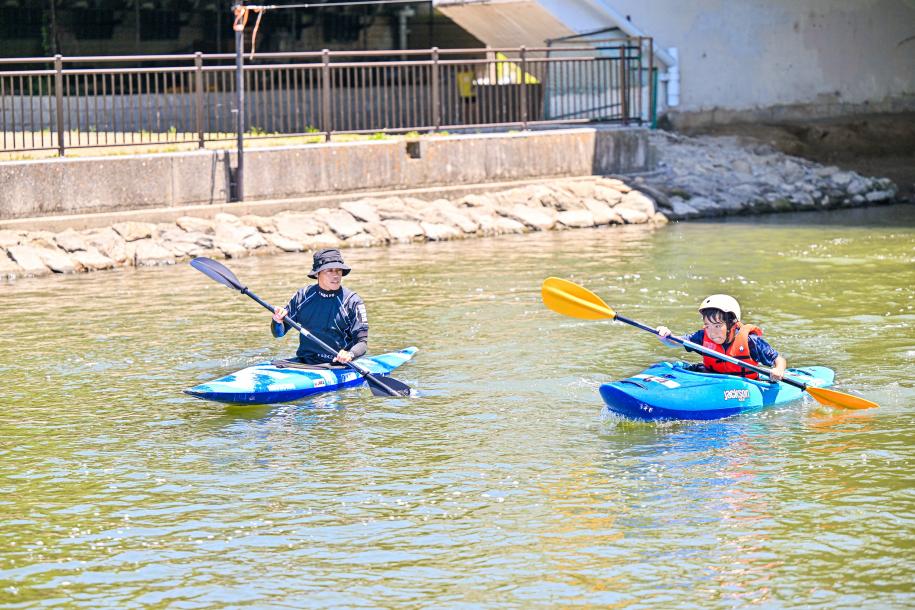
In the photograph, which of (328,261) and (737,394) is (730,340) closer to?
(737,394)

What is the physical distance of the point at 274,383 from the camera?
33.9ft

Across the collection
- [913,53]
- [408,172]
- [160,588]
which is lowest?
[160,588]

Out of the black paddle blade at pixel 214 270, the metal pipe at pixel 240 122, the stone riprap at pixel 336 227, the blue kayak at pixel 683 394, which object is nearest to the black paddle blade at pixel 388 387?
the blue kayak at pixel 683 394

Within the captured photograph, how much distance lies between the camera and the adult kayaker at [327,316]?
429 inches

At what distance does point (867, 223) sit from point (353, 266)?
833 cm

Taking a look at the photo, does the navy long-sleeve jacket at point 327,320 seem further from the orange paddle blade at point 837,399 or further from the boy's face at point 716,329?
the orange paddle blade at point 837,399

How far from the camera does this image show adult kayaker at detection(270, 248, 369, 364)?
1089 centimetres

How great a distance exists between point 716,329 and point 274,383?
3196 millimetres

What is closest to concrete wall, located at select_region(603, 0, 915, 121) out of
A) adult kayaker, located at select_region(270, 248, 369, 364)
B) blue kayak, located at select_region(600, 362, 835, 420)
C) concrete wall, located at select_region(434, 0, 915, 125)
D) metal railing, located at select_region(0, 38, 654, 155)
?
concrete wall, located at select_region(434, 0, 915, 125)

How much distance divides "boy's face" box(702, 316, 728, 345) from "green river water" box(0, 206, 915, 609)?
0.65 metres

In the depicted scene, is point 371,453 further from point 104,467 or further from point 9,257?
point 9,257

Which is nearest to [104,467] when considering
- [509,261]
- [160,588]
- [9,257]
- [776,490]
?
[160,588]

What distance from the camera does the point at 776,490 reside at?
816 centimetres

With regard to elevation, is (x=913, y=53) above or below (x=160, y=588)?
above
